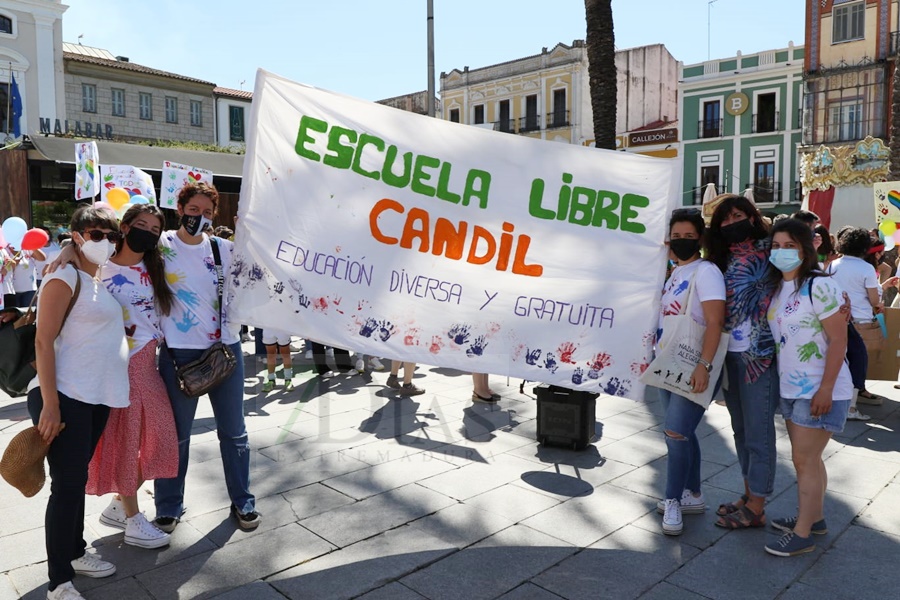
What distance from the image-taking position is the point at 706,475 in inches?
A: 179

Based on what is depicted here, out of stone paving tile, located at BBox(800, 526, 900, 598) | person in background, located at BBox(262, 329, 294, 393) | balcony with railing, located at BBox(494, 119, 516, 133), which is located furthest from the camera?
balcony with railing, located at BBox(494, 119, 516, 133)

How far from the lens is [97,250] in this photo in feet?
9.63

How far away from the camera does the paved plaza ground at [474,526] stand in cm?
306

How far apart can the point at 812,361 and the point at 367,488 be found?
8.65 feet

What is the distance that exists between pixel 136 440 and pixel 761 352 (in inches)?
125

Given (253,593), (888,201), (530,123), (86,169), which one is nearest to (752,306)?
(253,593)

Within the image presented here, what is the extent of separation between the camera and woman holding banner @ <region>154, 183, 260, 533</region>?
11.4ft

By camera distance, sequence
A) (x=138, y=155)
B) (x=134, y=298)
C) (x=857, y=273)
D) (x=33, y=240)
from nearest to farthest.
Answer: (x=134, y=298) < (x=857, y=273) < (x=33, y=240) < (x=138, y=155)

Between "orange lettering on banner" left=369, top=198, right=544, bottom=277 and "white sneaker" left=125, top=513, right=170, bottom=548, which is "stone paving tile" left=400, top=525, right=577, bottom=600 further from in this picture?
"orange lettering on banner" left=369, top=198, right=544, bottom=277

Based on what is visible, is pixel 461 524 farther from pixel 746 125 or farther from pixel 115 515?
pixel 746 125

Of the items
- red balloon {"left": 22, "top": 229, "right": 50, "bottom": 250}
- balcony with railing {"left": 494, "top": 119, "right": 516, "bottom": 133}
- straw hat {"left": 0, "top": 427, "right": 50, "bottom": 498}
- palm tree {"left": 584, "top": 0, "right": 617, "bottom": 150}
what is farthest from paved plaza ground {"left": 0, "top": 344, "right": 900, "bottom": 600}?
balcony with railing {"left": 494, "top": 119, "right": 516, "bottom": 133}

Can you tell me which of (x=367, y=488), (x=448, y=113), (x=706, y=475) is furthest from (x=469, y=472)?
(x=448, y=113)

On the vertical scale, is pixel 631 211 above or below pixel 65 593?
above

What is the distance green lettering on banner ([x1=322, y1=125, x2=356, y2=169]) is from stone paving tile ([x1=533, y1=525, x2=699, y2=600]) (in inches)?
89.0
